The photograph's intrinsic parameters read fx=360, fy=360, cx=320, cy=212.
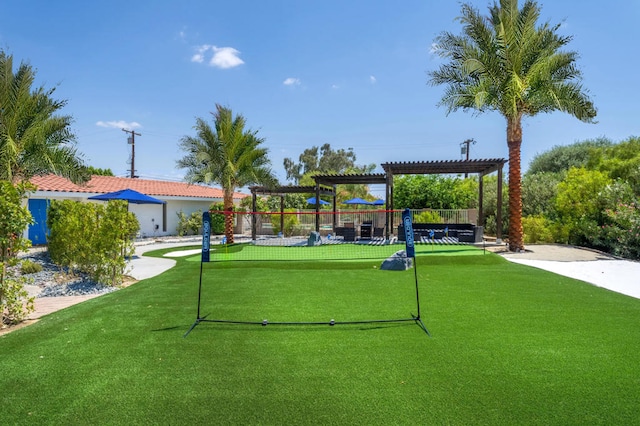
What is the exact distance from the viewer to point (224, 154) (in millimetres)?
18031

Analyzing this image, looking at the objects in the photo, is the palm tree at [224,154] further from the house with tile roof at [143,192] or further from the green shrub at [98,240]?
the green shrub at [98,240]

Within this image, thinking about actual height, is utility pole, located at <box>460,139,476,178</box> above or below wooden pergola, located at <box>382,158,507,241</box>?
above

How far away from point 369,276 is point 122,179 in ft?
78.0

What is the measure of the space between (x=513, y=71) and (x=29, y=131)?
16830mm

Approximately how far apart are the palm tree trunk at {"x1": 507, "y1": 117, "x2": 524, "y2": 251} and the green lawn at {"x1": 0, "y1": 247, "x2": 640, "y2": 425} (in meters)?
7.50

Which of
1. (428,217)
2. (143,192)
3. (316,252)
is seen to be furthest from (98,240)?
(143,192)

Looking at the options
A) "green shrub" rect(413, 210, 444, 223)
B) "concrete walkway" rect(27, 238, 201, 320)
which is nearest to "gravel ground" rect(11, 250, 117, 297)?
"concrete walkway" rect(27, 238, 201, 320)

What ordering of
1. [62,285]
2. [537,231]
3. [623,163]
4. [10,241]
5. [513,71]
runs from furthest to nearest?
[537,231], [623,163], [513,71], [62,285], [10,241]

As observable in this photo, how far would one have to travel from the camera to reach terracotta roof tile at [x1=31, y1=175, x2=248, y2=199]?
19.4m

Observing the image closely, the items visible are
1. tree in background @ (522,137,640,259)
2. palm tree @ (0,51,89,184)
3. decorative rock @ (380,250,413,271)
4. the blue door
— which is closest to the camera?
decorative rock @ (380,250,413,271)

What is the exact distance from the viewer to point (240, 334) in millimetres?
5184

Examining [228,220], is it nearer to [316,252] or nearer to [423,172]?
[316,252]

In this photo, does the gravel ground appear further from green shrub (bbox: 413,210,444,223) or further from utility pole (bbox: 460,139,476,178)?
utility pole (bbox: 460,139,476,178)

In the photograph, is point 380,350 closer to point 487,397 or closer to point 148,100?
point 487,397
